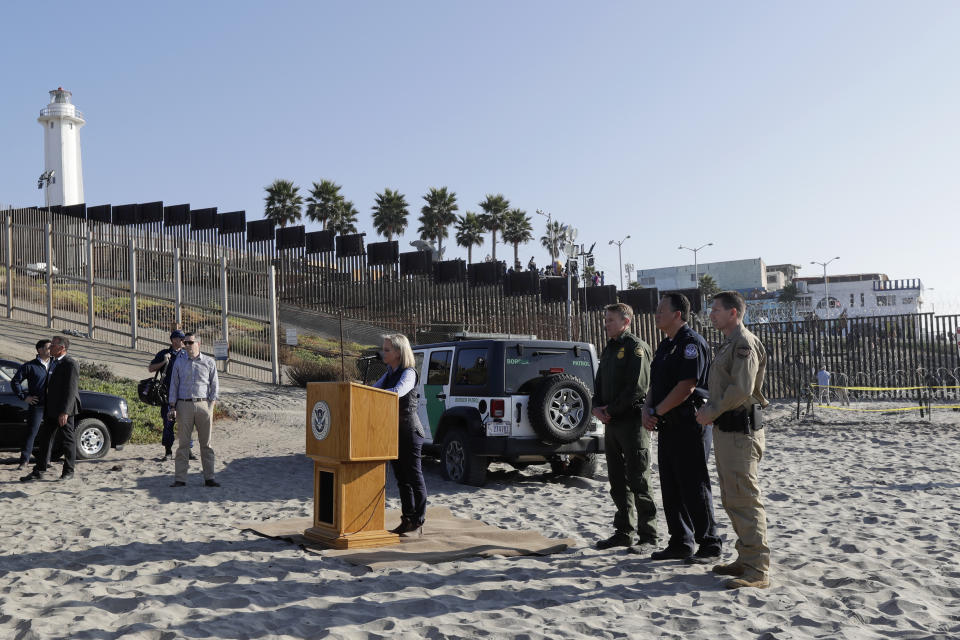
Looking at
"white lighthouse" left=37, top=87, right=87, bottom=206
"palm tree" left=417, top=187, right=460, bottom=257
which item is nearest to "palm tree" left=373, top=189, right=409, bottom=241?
"palm tree" left=417, top=187, right=460, bottom=257

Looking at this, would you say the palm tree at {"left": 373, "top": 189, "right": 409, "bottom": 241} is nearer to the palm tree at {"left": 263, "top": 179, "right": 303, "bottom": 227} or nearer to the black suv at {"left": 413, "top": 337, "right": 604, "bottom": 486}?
the palm tree at {"left": 263, "top": 179, "right": 303, "bottom": 227}

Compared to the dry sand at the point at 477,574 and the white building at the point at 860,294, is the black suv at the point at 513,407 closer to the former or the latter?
the dry sand at the point at 477,574

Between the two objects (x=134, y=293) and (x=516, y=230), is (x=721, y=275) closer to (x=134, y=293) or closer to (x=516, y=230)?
(x=516, y=230)

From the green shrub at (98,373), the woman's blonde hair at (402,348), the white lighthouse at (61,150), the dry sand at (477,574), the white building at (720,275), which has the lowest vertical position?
the dry sand at (477,574)

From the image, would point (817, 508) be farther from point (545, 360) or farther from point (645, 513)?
point (545, 360)

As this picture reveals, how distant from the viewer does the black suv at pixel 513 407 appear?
9633 millimetres

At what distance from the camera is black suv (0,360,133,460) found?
37.1 feet

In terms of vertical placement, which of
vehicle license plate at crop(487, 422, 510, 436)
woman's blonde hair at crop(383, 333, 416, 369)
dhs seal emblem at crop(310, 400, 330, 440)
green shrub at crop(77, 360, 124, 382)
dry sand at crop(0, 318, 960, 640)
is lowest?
dry sand at crop(0, 318, 960, 640)

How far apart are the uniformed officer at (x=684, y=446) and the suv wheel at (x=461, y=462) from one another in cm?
393

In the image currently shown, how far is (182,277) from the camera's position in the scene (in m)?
23.1

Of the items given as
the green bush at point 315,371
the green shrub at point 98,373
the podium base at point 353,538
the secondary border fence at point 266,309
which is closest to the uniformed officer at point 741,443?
the podium base at point 353,538

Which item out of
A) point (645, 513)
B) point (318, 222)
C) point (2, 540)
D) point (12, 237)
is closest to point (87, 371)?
point (12, 237)

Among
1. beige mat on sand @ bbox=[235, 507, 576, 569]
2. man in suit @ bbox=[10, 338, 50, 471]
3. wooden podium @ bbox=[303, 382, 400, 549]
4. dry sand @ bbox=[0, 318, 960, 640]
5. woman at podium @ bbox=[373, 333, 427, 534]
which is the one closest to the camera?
dry sand @ bbox=[0, 318, 960, 640]

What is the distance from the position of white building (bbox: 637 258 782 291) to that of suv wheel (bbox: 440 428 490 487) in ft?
321
